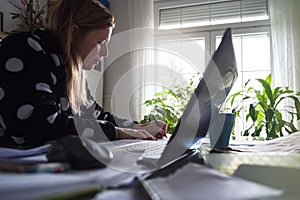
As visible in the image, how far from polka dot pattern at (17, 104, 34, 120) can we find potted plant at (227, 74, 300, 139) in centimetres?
160

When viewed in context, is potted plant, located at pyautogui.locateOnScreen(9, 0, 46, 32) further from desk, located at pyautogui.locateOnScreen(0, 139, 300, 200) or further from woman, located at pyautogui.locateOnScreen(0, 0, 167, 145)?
desk, located at pyautogui.locateOnScreen(0, 139, 300, 200)

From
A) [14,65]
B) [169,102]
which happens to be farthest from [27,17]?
[14,65]

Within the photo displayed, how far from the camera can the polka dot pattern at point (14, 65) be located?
0.66 metres

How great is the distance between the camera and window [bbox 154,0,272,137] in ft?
8.63

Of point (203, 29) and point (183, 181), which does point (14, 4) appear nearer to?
point (203, 29)

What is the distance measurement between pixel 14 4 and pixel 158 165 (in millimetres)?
2149

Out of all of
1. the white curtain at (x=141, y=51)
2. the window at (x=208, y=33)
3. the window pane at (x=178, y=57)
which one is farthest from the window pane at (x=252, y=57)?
the white curtain at (x=141, y=51)

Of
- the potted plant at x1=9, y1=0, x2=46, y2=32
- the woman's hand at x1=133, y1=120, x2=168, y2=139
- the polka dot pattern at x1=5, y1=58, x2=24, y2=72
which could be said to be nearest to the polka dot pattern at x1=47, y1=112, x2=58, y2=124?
the polka dot pattern at x1=5, y1=58, x2=24, y2=72

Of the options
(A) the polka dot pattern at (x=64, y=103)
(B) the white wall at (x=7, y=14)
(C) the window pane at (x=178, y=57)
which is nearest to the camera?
(A) the polka dot pattern at (x=64, y=103)

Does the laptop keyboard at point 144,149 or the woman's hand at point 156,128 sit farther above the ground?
the laptop keyboard at point 144,149

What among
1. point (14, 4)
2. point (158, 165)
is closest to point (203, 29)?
point (14, 4)

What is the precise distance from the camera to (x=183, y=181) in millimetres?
245

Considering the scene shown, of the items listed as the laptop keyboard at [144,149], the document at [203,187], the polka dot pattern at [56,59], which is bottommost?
the laptop keyboard at [144,149]

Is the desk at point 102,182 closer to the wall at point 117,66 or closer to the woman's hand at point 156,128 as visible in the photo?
the woman's hand at point 156,128
